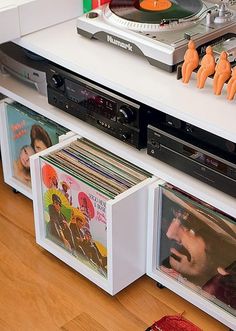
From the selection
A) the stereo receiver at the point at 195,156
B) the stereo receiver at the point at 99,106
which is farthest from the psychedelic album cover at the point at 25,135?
the stereo receiver at the point at 195,156

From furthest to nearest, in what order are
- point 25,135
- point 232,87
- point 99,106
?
point 25,135
point 99,106
point 232,87

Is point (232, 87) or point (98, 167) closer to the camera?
point (232, 87)

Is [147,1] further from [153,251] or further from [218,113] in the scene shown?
[153,251]

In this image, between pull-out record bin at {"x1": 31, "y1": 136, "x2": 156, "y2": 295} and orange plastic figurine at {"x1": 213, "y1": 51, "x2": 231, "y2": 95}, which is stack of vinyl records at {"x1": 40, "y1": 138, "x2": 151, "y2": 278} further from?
orange plastic figurine at {"x1": 213, "y1": 51, "x2": 231, "y2": 95}

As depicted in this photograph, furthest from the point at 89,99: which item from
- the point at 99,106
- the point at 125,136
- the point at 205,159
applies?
the point at 205,159

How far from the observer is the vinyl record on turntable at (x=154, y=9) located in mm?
1669

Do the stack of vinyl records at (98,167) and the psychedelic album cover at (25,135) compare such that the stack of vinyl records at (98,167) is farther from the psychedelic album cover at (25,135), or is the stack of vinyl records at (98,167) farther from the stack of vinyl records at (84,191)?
the psychedelic album cover at (25,135)

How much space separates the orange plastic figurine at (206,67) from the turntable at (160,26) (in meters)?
0.09

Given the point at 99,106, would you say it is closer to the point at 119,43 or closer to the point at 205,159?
the point at 119,43

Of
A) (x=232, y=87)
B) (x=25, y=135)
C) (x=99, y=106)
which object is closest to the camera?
A: (x=232, y=87)

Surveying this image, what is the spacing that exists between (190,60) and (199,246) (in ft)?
1.40

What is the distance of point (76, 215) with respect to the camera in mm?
1695

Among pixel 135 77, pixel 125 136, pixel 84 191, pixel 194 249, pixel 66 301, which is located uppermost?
pixel 135 77

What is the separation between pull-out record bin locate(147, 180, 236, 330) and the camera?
1538 millimetres
